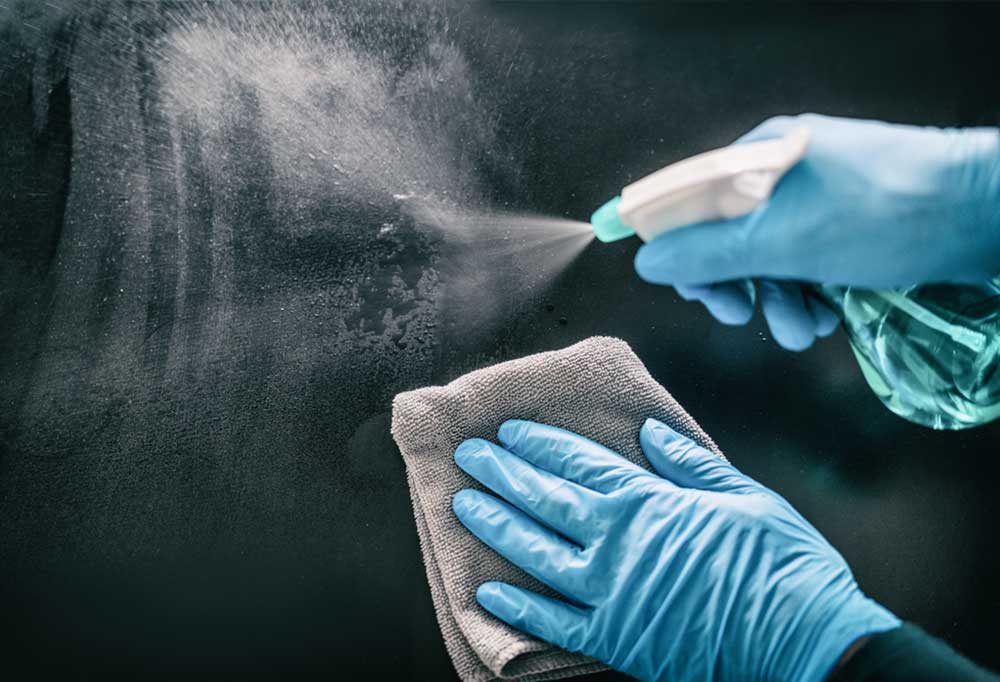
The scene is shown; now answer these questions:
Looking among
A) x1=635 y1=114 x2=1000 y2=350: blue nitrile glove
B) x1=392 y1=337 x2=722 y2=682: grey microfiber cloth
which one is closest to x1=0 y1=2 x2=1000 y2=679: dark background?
x1=392 y1=337 x2=722 y2=682: grey microfiber cloth

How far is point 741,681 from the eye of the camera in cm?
109

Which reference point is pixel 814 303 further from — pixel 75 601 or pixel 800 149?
pixel 75 601

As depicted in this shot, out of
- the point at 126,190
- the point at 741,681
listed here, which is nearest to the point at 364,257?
the point at 126,190

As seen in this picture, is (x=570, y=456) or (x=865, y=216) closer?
(x=865, y=216)

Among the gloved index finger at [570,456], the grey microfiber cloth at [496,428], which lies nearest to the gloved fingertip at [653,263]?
the grey microfiber cloth at [496,428]

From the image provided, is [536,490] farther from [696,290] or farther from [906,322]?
[906,322]

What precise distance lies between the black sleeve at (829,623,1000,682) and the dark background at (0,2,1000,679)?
29 centimetres

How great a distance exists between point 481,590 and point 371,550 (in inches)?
8.5

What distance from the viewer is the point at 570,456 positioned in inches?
45.7

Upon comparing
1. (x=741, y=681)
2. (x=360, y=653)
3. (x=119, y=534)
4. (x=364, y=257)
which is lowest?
(x=741, y=681)

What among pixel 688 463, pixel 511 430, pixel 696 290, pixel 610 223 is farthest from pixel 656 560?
pixel 610 223

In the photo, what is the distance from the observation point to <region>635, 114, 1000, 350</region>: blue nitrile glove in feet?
3.17

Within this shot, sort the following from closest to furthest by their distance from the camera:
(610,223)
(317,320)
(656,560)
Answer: (610,223)
(656,560)
(317,320)

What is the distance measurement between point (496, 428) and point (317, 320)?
1.22 ft
